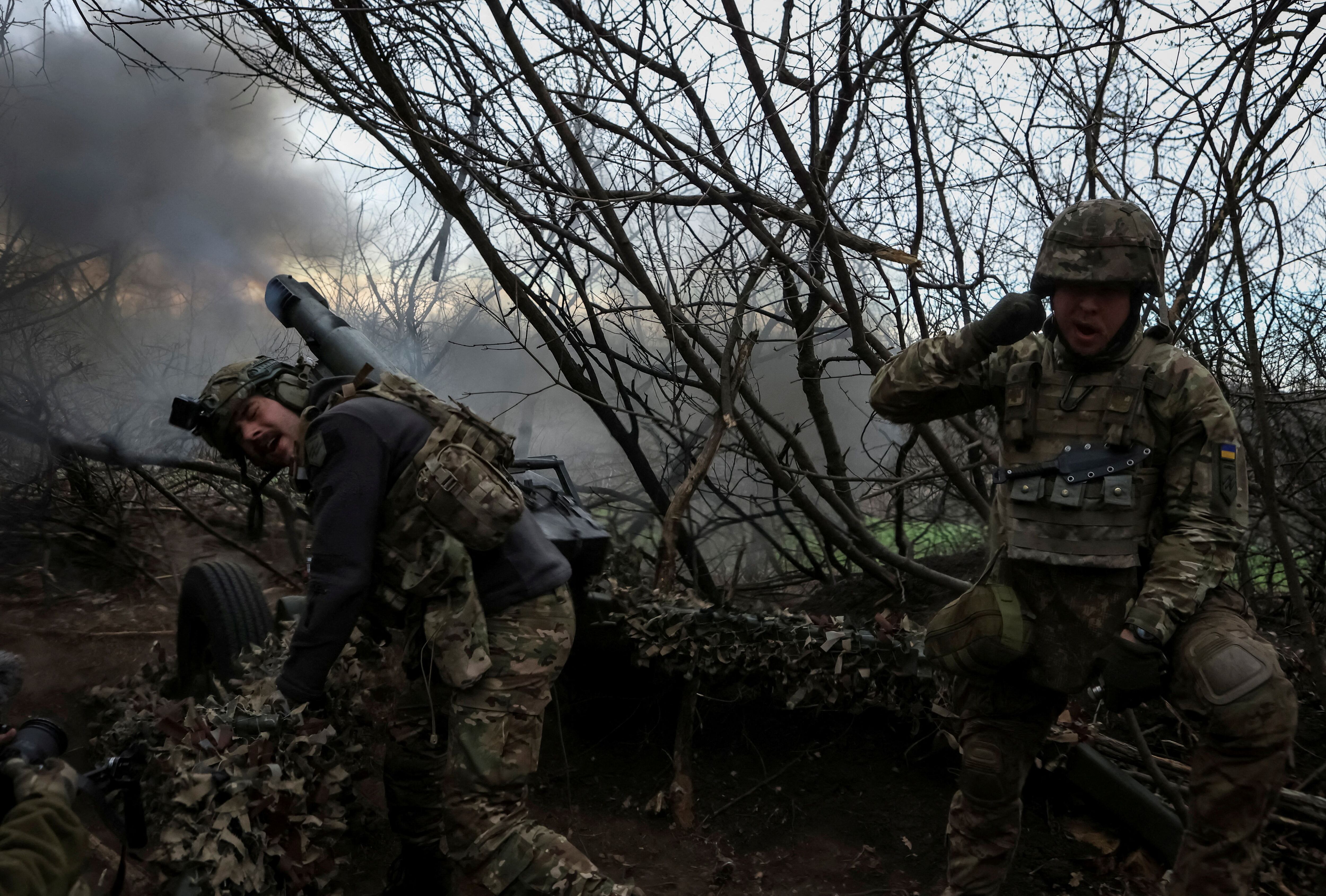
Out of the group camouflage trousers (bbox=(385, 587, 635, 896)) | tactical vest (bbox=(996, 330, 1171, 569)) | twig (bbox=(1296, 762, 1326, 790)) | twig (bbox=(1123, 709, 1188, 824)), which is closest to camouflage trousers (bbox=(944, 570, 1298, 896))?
tactical vest (bbox=(996, 330, 1171, 569))

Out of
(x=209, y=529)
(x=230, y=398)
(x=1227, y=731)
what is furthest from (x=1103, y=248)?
(x=209, y=529)

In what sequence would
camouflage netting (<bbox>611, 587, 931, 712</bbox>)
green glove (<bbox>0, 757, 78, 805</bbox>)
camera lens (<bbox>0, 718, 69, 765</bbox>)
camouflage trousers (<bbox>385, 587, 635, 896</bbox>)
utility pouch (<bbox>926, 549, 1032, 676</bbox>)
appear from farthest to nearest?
camouflage netting (<bbox>611, 587, 931, 712</bbox>) → utility pouch (<bbox>926, 549, 1032, 676</bbox>) → camouflage trousers (<bbox>385, 587, 635, 896</bbox>) → camera lens (<bbox>0, 718, 69, 765</bbox>) → green glove (<bbox>0, 757, 78, 805</bbox>)

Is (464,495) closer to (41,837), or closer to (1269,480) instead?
(41,837)

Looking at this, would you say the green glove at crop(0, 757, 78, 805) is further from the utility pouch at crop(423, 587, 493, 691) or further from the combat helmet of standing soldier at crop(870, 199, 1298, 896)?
the combat helmet of standing soldier at crop(870, 199, 1298, 896)

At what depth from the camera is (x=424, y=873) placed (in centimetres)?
317

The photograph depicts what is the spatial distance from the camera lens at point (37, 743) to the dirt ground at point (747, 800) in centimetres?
121

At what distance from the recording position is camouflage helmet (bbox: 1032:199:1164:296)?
249 centimetres

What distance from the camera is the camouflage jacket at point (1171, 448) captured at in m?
2.36

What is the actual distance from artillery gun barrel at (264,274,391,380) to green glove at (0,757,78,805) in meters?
2.12

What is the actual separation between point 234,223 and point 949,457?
437cm

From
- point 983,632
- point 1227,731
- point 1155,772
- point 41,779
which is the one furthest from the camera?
point 1155,772

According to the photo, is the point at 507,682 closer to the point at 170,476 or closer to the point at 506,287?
the point at 506,287

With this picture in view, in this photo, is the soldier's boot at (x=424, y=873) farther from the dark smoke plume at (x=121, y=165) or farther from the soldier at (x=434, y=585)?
the dark smoke plume at (x=121, y=165)

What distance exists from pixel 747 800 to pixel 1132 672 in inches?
80.8
